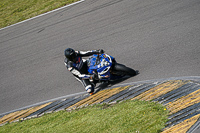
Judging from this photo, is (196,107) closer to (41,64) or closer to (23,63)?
(41,64)

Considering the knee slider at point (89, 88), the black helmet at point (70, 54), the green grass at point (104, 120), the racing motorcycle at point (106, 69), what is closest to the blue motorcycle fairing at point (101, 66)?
the racing motorcycle at point (106, 69)

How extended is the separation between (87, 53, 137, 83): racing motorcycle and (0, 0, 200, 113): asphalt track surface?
0.37 meters

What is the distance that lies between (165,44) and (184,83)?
2.74 m

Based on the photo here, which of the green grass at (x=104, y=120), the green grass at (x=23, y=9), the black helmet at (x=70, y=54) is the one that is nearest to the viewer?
the green grass at (x=104, y=120)

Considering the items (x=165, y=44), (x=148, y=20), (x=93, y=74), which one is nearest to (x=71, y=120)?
(x=93, y=74)

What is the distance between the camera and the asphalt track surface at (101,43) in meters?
9.41

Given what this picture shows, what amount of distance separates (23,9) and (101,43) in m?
10.8

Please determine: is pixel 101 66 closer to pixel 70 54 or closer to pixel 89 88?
pixel 89 88

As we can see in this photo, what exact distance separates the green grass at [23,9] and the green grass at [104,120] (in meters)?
10.9

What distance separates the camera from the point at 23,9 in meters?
20.5

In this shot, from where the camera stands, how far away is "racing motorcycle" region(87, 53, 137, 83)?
29.0ft

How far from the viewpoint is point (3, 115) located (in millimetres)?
9984

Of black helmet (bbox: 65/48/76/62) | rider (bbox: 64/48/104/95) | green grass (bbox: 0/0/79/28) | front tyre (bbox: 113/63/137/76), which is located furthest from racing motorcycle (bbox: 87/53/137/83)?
green grass (bbox: 0/0/79/28)

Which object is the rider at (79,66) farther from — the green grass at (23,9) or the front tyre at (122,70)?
the green grass at (23,9)
